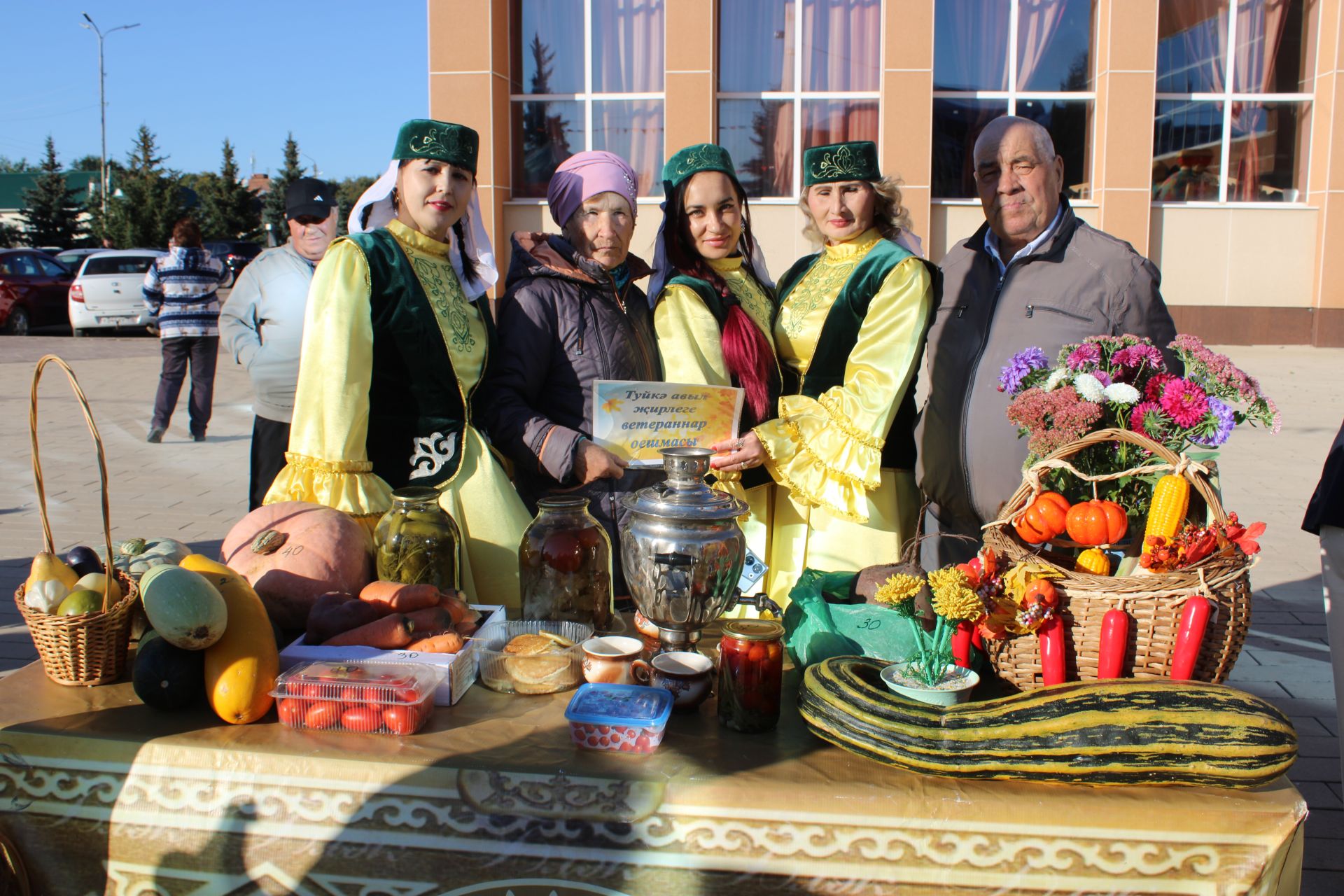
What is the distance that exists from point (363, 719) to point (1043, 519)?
154 centimetres

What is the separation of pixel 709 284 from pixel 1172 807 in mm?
2238

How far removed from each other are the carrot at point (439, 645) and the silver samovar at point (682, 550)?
0.43 meters

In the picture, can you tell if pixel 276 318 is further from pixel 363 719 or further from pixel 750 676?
pixel 750 676

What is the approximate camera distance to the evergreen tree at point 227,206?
39.0 metres

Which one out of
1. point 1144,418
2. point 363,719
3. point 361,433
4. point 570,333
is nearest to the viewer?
point 363,719

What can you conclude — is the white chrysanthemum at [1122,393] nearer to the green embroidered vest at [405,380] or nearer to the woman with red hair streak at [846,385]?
the woman with red hair streak at [846,385]

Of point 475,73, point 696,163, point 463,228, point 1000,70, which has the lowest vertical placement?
point 463,228

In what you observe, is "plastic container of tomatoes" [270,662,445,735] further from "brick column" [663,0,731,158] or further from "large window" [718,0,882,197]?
"large window" [718,0,882,197]

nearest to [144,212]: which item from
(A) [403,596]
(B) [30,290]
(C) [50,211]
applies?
(C) [50,211]

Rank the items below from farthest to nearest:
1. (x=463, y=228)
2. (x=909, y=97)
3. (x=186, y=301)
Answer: (x=909, y=97)
(x=186, y=301)
(x=463, y=228)

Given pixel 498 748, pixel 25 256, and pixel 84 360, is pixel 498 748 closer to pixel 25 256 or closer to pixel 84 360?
pixel 84 360

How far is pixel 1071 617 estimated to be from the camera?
2.16 meters

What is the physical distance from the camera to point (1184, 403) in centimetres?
241

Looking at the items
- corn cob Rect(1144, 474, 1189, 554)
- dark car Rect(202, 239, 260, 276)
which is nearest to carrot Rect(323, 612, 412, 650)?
corn cob Rect(1144, 474, 1189, 554)
